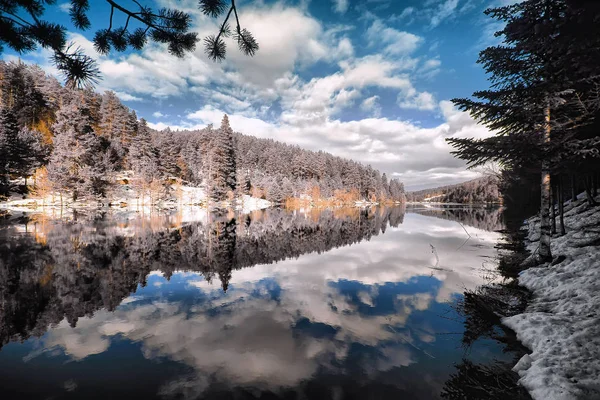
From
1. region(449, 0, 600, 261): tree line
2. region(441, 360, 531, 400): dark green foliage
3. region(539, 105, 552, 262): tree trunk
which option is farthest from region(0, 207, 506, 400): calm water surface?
region(449, 0, 600, 261): tree line

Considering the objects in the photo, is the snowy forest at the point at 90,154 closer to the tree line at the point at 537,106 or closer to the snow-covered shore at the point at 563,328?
the tree line at the point at 537,106

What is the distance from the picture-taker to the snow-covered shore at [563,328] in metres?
4.00

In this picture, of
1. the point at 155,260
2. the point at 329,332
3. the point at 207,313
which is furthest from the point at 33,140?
the point at 329,332

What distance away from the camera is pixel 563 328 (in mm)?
5355

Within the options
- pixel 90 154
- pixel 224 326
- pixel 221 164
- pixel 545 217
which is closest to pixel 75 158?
pixel 90 154

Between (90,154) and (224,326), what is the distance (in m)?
52.7

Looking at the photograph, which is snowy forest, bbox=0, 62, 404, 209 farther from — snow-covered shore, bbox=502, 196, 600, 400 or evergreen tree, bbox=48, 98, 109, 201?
snow-covered shore, bbox=502, 196, 600, 400

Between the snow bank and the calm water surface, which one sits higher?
the snow bank

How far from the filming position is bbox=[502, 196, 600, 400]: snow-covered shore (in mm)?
4000

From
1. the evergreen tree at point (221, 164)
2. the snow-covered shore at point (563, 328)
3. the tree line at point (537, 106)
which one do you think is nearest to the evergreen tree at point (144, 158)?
the evergreen tree at point (221, 164)

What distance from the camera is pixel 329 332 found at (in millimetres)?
6891

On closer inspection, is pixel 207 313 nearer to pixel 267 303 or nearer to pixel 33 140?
pixel 267 303

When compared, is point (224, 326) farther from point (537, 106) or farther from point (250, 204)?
point (250, 204)

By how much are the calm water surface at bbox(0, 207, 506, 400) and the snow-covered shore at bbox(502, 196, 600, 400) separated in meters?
0.96
